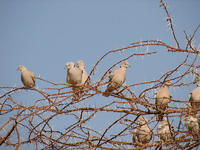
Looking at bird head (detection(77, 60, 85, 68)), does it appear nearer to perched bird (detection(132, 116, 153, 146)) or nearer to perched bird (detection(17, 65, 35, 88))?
perched bird (detection(17, 65, 35, 88))

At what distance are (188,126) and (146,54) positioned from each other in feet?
3.15

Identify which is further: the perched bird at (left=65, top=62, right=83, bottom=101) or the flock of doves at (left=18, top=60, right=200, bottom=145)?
the perched bird at (left=65, top=62, right=83, bottom=101)

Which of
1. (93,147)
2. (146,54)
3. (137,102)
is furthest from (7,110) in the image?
(146,54)

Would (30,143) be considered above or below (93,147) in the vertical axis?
above

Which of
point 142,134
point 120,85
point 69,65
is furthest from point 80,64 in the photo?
point 142,134

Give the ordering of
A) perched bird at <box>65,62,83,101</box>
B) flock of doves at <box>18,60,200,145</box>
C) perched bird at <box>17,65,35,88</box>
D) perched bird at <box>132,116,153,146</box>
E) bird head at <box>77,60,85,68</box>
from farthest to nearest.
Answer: perched bird at <box>17,65,35,88</box> → bird head at <box>77,60,85,68</box> → perched bird at <box>65,62,83,101</box> → flock of doves at <box>18,60,200,145</box> → perched bird at <box>132,116,153,146</box>

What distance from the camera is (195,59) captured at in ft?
7.59

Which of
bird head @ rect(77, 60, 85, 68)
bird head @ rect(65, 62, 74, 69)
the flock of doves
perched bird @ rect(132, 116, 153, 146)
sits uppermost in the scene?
bird head @ rect(77, 60, 85, 68)

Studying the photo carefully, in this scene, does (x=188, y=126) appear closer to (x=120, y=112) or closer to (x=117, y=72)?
(x=120, y=112)

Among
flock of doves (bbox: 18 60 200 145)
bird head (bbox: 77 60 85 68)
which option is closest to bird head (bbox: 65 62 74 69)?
flock of doves (bbox: 18 60 200 145)

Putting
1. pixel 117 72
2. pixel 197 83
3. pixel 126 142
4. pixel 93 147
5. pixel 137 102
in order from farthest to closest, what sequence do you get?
pixel 117 72 < pixel 197 83 < pixel 126 142 < pixel 93 147 < pixel 137 102

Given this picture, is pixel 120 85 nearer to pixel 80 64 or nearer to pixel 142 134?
pixel 80 64

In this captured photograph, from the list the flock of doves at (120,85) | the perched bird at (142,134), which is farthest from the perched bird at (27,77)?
the perched bird at (142,134)

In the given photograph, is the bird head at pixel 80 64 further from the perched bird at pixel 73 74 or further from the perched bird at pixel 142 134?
the perched bird at pixel 142 134
